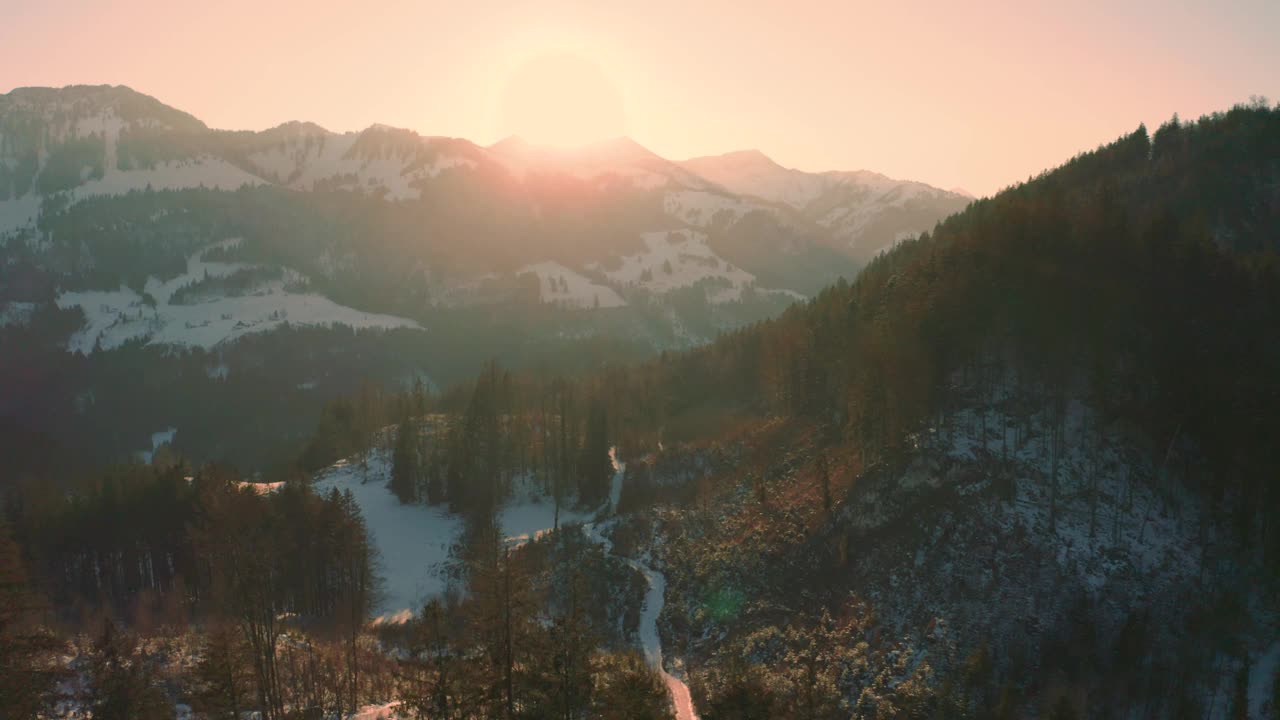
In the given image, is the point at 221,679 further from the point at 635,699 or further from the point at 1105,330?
the point at 1105,330

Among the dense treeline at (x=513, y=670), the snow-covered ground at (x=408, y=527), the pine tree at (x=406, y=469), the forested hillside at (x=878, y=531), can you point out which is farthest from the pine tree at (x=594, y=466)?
the dense treeline at (x=513, y=670)

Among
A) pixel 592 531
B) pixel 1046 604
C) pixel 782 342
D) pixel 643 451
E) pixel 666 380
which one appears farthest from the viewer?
pixel 666 380

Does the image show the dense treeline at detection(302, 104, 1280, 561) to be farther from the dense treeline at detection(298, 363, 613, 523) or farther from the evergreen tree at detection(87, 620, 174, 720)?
the evergreen tree at detection(87, 620, 174, 720)

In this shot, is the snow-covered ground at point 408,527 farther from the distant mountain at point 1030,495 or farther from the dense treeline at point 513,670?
the dense treeline at point 513,670

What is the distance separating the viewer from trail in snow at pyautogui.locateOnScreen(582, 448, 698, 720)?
57.6m

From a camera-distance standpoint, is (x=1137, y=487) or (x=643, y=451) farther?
(x=643, y=451)

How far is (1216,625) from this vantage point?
193 feet

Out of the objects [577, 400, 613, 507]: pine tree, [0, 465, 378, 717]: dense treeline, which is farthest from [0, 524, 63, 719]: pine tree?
[577, 400, 613, 507]: pine tree

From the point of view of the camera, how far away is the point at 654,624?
248 ft

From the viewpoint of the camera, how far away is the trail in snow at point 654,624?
57578 mm

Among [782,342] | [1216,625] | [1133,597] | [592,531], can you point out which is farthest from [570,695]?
[782,342]

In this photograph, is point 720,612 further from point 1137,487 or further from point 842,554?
point 1137,487

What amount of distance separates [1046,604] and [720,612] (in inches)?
1039

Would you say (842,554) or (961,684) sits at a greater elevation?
(842,554)
